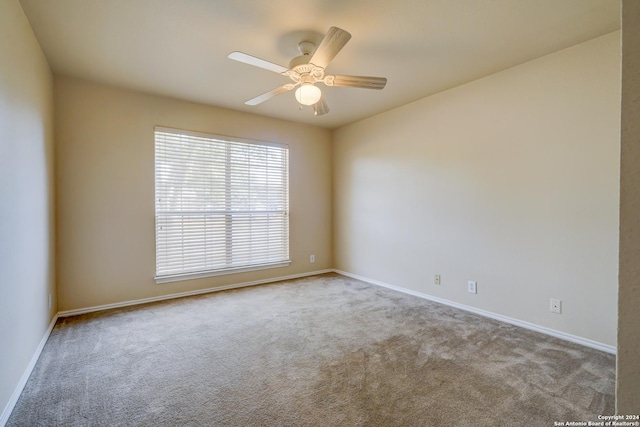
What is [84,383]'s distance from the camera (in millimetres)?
1980

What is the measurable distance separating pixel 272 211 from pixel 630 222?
4.33m

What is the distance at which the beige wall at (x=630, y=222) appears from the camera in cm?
59

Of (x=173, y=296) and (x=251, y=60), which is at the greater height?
(x=251, y=60)

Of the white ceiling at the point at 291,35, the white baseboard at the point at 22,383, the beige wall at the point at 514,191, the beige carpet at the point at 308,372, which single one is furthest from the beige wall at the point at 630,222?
the white baseboard at the point at 22,383

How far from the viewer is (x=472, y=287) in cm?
333

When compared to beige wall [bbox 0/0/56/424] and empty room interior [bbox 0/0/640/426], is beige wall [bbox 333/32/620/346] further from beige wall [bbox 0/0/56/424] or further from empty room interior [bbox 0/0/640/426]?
beige wall [bbox 0/0/56/424]

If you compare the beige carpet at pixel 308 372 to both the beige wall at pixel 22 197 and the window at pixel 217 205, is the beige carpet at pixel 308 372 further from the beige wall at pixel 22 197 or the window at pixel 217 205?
the window at pixel 217 205

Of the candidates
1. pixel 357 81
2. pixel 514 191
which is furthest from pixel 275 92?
pixel 514 191

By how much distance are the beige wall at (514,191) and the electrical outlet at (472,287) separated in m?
0.05

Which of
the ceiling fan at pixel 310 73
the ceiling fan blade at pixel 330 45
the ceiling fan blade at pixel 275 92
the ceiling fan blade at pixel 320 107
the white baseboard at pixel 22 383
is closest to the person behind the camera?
the white baseboard at pixel 22 383

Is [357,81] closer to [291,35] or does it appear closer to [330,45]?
[330,45]

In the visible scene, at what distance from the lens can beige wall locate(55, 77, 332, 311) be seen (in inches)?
126

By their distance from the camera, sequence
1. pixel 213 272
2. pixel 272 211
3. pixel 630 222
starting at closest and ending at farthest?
pixel 630 222
pixel 213 272
pixel 272 211

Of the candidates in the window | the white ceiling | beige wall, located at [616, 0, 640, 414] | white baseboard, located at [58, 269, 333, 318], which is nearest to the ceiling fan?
the white ceiling
